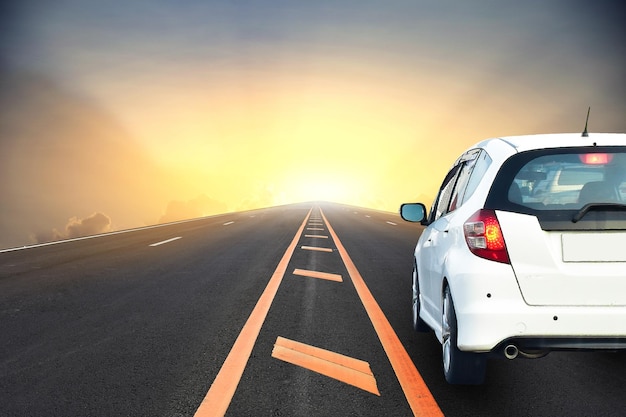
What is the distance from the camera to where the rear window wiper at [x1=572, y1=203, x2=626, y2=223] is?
305cm

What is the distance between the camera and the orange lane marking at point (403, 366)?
3312 mm

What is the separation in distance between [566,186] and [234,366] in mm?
2777

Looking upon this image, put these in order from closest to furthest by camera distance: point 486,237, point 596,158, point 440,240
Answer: point 486,237
point 596,158
point 440,240

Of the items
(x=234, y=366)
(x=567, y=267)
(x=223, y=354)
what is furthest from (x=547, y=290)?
(x=223, y=354)

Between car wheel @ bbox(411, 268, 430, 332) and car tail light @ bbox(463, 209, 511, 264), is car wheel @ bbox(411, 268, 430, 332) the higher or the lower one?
the lower one

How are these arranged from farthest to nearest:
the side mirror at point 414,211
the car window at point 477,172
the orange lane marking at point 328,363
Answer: the side mirror at point 414,211
the orange lane marking at point 328,363
the car window at point 477,172

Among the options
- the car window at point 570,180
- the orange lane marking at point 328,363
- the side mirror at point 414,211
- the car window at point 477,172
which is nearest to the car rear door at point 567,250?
the car window at point 570,180

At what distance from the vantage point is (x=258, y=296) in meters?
6.77

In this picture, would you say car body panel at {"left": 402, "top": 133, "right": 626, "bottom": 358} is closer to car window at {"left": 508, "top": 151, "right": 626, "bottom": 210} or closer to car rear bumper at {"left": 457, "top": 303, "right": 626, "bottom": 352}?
car rear bumper at {"left": 457, "top": 303, "right": 626, "bottom": 352}

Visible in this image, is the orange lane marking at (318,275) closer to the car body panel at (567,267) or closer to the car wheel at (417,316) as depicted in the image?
the car wheel at (417,316)

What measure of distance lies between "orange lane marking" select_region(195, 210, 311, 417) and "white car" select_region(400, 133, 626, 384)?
1.52 m

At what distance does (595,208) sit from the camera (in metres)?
3.07

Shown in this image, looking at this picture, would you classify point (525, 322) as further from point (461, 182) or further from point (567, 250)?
point (461, 182)

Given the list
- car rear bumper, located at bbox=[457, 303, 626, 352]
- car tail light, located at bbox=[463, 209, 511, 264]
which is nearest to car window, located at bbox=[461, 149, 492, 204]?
car tail light, located at bbox=[463, 209, 511, 264]
